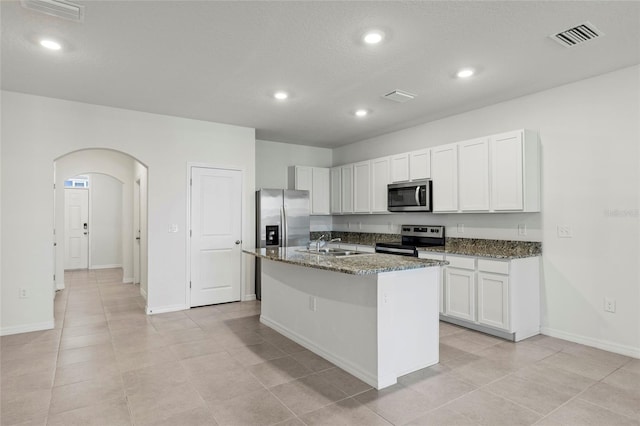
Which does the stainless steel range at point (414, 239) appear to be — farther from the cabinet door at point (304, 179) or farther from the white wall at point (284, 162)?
the white wall at point (284, 162)

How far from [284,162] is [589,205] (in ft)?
15.3

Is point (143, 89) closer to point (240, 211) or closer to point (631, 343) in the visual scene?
Result: point (240, 211)

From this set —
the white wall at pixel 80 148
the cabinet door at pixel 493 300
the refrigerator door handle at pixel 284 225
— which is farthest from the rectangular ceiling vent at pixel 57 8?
the cabinet door at pixel 493 300

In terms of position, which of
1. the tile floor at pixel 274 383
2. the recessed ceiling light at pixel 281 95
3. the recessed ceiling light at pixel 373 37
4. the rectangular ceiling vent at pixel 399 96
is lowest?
the tile floor at pixel 274 383

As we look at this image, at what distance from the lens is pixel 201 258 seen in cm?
514

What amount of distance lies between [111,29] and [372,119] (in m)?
3.35

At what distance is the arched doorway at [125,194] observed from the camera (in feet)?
20.9

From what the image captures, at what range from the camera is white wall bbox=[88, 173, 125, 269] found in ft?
29.9

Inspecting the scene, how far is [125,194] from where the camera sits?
24.1 ft

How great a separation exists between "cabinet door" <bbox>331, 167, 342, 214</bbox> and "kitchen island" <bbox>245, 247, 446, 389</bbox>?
3.26 meters

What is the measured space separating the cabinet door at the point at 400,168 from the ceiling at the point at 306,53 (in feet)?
2.88

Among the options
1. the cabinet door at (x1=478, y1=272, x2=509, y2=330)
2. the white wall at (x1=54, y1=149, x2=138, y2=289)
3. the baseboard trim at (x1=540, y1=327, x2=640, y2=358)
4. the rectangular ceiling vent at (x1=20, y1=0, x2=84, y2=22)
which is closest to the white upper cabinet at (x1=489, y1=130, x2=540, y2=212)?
the cabinet door at (x1=478, y1=272, x2=509, y2=330)

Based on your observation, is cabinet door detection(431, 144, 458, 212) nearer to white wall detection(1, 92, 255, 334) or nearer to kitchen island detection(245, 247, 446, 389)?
kitchen island detection(245, 247, 446, 389)

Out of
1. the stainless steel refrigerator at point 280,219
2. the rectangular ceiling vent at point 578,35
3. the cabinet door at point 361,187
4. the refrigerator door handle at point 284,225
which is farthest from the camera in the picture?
the cabinet door at point 361,187
